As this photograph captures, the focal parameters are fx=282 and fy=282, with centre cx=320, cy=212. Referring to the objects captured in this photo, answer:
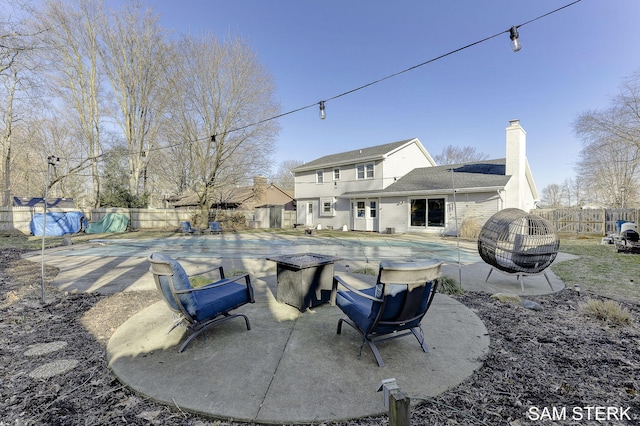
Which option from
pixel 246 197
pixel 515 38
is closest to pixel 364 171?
pixel 246 197

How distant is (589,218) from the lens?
15812mm

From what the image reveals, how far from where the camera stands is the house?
14664mm

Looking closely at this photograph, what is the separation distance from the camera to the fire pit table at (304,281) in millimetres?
3900

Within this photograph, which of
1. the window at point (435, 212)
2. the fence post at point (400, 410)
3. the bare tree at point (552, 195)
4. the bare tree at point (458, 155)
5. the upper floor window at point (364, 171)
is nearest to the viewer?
the fence post at point (400, 410)

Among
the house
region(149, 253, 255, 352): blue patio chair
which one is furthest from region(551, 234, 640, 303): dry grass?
region(149, 253, 255, 352): blue patio chair

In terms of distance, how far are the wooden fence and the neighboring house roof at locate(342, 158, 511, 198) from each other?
11.0 feet

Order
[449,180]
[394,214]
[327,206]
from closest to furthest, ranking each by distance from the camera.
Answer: [449,180], [394,214], [327,206]

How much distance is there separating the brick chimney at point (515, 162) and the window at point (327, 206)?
Answer: 11171 mm

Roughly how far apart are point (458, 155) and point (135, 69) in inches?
Answer: 1674

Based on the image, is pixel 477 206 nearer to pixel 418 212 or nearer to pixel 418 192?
pixel 418 192

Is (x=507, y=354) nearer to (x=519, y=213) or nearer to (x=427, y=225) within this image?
(x=519, y=213)

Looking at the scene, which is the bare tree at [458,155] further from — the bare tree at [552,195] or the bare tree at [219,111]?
the bare tree at [219,111]

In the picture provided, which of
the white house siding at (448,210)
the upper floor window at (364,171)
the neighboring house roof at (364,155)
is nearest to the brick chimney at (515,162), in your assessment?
the white house siding at (448,210)

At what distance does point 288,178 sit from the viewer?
155 ft
